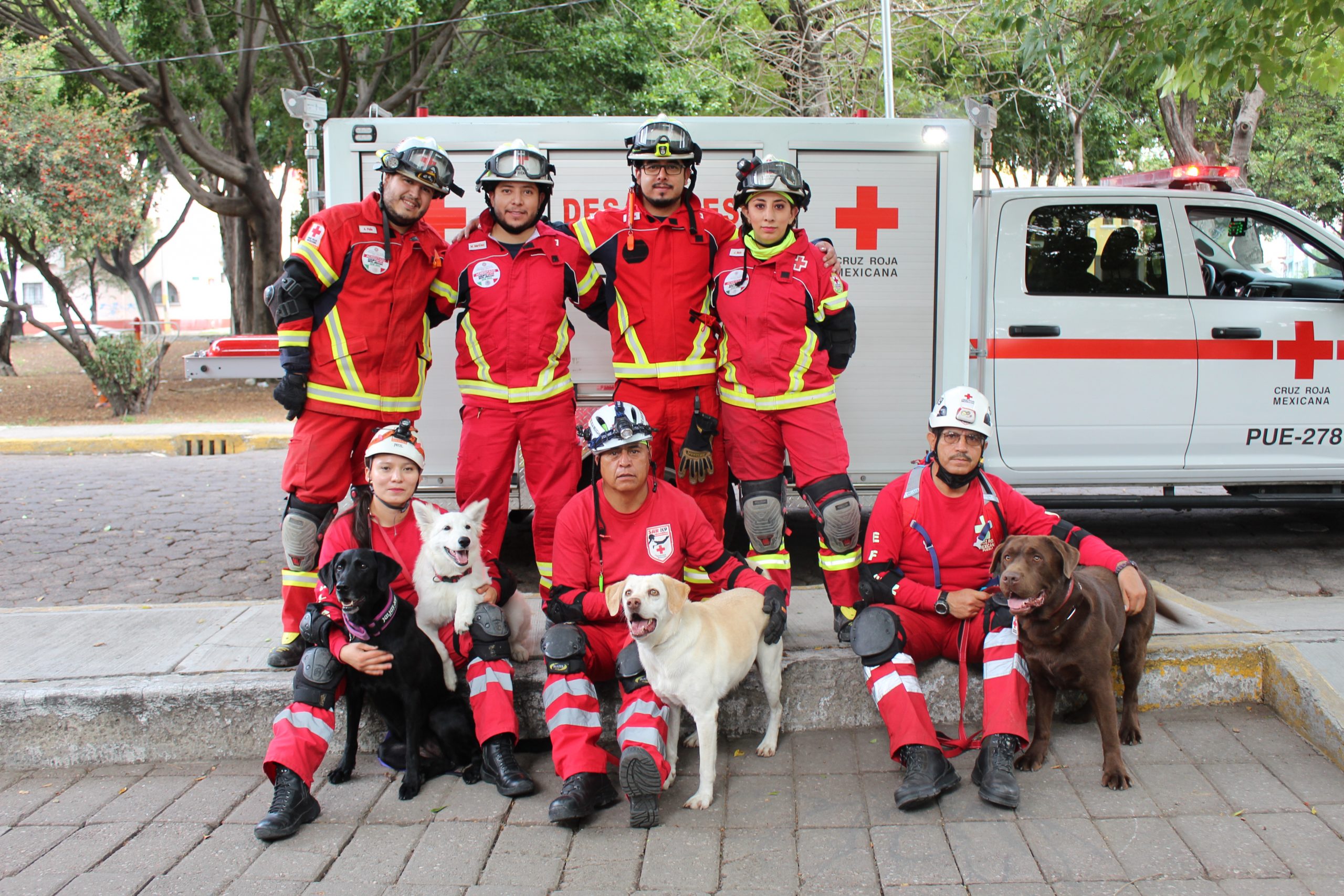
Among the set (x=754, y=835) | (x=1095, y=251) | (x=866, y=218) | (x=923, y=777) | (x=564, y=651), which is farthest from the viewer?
(x=1095, y=251)

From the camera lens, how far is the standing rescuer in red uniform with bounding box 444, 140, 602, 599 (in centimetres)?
457

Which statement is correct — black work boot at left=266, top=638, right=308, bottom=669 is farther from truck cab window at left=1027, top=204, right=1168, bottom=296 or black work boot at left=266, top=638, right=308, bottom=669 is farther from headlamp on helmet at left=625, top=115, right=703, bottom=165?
truck cab window at left=1027, top=204, right=1168, bottom=296

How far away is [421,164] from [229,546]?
13.0 feet

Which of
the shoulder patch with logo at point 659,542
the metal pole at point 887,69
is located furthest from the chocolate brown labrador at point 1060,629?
the metal pole at point 887,69

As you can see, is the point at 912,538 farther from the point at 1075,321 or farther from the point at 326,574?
the point at 1075,321

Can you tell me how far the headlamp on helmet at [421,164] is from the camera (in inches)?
172

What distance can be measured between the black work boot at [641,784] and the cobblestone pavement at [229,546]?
2.80m

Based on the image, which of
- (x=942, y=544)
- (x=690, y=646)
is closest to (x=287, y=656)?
(x=690, y=646)

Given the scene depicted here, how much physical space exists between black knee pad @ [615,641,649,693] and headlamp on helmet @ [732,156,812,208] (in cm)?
199

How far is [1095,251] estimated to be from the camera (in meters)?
6.21

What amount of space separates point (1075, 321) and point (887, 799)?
3.56 m

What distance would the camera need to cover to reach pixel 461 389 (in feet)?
15.5

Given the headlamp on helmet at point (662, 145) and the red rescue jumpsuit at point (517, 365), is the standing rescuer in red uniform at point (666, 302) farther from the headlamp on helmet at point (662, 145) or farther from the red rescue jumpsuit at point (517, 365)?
the red rescue jumpsuit at point (517, 365)

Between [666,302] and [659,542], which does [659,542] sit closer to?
[659,542]
